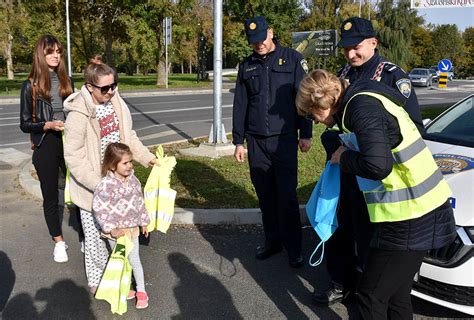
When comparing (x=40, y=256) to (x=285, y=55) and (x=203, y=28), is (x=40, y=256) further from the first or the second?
(x=203, y=28)

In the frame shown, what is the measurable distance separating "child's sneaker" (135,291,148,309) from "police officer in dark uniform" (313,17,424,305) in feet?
4.11

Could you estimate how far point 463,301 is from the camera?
9.43 feet

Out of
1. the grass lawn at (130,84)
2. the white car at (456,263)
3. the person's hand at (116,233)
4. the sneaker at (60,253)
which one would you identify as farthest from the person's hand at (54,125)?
the grass lawn at (130,84)

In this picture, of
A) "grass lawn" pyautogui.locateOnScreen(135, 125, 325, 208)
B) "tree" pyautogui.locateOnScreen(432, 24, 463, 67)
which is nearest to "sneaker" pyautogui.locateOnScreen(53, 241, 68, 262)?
"grass lawn" pyautogui.locateOnScreen(135, 125, 325, 208)

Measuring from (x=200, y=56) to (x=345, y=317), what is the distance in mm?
35159

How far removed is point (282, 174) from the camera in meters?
4.07

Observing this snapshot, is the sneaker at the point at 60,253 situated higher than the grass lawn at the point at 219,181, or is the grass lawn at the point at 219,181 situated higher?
the grass lawn at the point at 219,181

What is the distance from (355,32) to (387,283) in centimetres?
170

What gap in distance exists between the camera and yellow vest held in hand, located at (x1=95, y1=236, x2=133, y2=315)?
3.16 metres

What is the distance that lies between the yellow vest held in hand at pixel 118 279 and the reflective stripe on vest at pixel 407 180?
5.86 ft

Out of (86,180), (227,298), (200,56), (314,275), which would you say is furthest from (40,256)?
(200,56)

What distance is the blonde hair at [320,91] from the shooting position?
7.68 feet

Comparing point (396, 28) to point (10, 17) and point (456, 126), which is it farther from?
point (456, 126)

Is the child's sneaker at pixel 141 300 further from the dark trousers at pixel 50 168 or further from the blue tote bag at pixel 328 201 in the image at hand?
the blue tote bag at pixel 328 201
